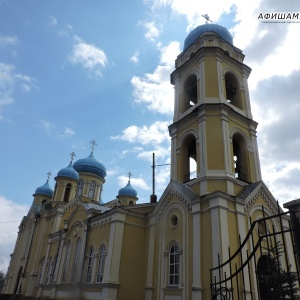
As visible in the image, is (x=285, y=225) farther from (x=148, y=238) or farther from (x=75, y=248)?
(x=75, y=248)

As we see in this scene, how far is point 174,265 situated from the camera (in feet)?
40.7

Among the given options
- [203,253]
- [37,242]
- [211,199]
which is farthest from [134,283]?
[37,242]

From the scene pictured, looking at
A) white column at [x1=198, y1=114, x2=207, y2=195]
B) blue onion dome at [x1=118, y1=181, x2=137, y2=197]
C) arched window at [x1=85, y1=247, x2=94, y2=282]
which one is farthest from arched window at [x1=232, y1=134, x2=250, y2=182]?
blue onion dome at [x1=118, y1=181, x2=137, y2=197]

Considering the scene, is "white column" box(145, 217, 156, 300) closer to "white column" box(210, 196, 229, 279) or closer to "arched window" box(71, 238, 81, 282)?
"white column" box(210, 196, 229, 279)

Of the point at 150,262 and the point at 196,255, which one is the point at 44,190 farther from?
the point at 196,255

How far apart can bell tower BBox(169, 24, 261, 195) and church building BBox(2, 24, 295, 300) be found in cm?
5

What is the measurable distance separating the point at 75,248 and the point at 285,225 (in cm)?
1203

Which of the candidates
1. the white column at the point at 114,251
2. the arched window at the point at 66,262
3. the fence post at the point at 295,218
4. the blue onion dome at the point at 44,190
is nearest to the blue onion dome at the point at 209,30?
the white column at the point at 114,251

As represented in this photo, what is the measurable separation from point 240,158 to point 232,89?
4354mm

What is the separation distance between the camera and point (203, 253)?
11.2 metres

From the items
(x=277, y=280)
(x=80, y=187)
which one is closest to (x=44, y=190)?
(x=80, y=187)

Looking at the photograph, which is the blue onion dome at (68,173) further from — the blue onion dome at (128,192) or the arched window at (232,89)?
the arched window at (232,89)

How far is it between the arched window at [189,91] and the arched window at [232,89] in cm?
188

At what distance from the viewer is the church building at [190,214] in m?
11.5
